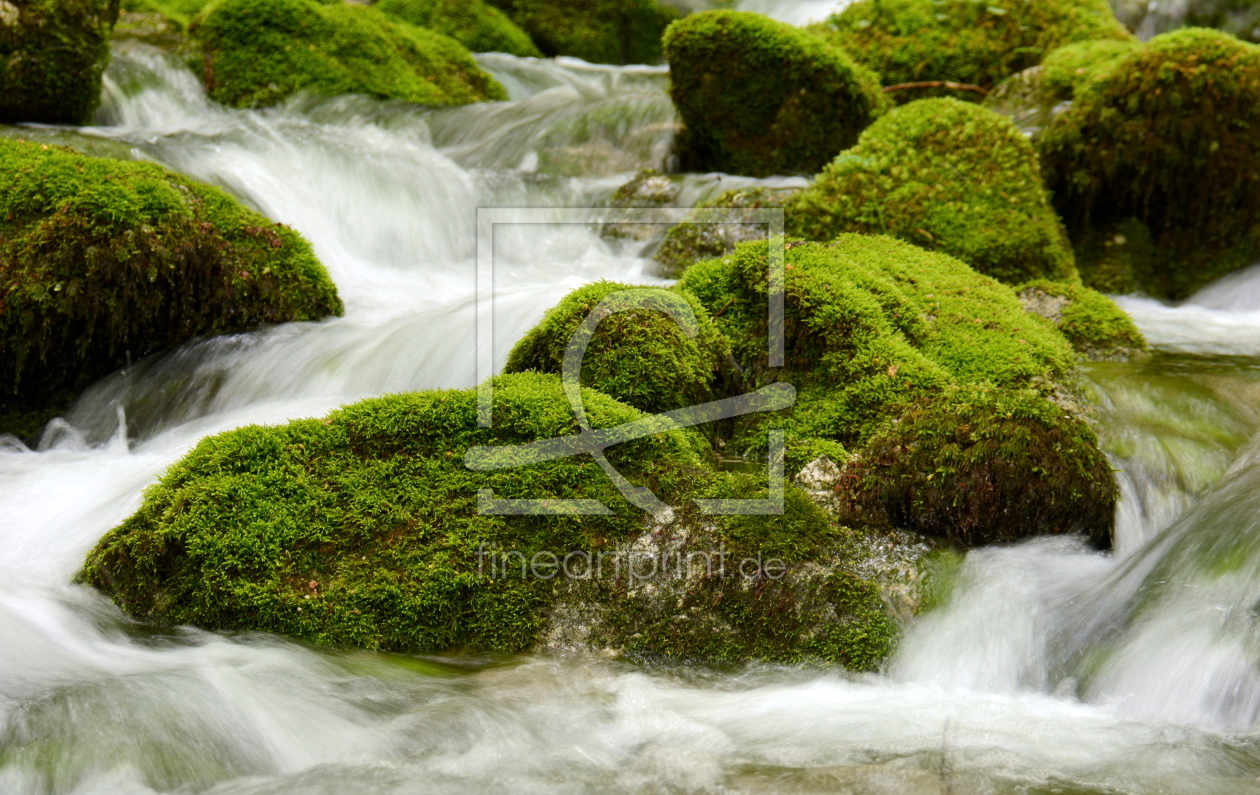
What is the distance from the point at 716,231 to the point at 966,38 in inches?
201

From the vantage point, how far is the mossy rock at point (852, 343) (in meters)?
4.73

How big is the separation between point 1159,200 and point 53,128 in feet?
30.7

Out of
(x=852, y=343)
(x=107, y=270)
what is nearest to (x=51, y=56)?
(x=107, y=270)

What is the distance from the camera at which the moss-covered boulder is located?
835 cm

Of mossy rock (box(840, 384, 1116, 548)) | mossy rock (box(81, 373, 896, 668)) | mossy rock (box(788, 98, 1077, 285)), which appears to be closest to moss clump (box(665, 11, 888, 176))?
mossy rock (box(788, 98, 1077, 285))

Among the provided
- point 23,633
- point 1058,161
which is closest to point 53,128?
point 23,633

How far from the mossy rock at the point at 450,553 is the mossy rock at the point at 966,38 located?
807 centimetres

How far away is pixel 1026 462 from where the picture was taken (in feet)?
13.3

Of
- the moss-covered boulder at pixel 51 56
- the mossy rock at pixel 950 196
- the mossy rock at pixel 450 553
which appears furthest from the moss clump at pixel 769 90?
the mossy rock at pixel 450 553

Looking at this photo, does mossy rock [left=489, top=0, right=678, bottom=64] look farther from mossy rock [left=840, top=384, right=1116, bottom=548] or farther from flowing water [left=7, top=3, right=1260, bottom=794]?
mossy rock [left=840, top=384, right=1116, bottom=548]

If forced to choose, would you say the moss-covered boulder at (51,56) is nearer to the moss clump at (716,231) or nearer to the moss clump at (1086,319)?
the moss clump at (716,231)

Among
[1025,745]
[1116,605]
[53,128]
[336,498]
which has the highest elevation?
[53,128]

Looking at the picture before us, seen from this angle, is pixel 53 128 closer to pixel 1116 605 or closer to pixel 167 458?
pixel 167 458

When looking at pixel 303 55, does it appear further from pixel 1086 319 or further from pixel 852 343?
pixel 1086 319
